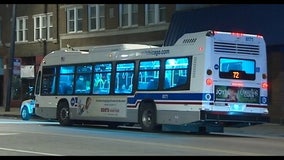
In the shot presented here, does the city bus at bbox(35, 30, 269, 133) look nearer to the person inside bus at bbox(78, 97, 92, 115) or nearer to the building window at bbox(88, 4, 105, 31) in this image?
the person inside bus at bbox(78, 97, 92, 115)

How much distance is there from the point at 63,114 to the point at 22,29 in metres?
21.7

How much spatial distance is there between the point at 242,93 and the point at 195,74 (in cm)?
171

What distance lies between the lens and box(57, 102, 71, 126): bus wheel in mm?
23406

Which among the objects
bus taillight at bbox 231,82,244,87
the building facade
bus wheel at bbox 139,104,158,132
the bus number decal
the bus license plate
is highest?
the building facade

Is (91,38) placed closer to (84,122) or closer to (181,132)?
(84,122)

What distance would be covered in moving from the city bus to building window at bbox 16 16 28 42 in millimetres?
21586

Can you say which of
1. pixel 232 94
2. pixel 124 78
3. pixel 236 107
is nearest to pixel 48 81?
pixel 124 78

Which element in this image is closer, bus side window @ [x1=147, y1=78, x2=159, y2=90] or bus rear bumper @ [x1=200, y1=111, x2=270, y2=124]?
bus rear bumper @ [x1=200, y1=111, x2=270, y2=124]

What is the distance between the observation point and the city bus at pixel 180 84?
60.5 feet

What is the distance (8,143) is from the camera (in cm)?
1530

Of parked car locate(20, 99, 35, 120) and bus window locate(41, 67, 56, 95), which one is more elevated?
bus window locate(41, 67, 56, 95)

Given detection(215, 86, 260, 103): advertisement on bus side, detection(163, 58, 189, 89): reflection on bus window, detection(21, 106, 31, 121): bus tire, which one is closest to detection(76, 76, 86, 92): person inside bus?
detection(163, 58, 189, 89): reflection on bus window

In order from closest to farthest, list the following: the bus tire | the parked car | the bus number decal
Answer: the bus number decal → the parked car → the bus tire
